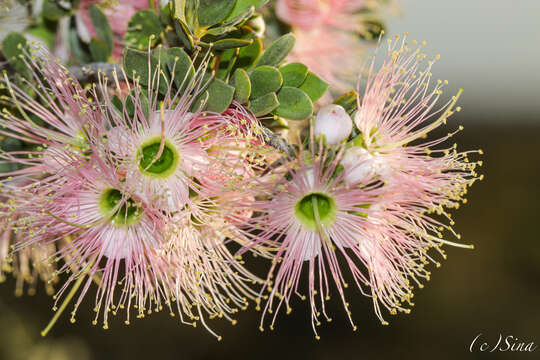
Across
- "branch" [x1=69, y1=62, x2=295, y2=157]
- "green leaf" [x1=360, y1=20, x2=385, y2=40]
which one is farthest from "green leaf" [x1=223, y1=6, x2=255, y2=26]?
"green leaf" [x1=360, y1=20, x2=385, y2=40]

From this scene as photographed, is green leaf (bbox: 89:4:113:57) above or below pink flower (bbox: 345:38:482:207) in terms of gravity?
above

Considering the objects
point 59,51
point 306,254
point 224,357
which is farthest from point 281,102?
point 224,357

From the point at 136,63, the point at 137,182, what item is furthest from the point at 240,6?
the point at 137,182

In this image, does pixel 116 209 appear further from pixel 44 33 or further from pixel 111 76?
pixel 44 33

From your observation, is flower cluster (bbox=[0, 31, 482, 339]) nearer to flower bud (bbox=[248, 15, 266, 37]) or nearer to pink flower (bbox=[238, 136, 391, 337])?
pink flower (bbox=[238, 136, 391, 337])

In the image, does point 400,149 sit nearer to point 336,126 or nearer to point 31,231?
point 336,126
